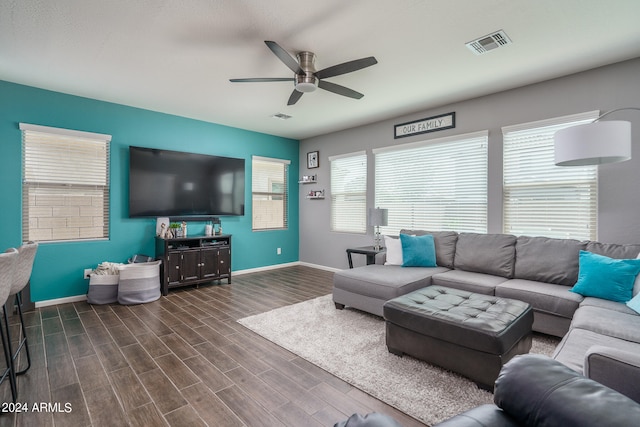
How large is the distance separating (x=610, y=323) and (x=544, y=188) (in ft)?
6.55

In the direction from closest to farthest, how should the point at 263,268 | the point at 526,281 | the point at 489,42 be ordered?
1. the point at 489,42
2. the point at 526,281
3. the point at 263,268

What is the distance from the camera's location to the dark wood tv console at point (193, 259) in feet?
14.3

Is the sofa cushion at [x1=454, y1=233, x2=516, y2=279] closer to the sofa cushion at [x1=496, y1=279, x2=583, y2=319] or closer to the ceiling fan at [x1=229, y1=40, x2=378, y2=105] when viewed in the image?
the sofa cushion at [x1=496, y1=279, x2=583, y2=319]

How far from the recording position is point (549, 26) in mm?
2480

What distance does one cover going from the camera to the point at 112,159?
4293 millimetres

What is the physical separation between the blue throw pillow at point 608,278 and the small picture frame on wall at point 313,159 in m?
4.50

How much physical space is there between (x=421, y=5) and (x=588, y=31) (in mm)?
1515

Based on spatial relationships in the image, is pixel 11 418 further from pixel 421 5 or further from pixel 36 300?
pixel 421 5

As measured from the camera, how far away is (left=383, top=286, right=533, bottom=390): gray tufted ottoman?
199 cm

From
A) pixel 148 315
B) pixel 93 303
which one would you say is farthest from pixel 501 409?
pixel 93 303

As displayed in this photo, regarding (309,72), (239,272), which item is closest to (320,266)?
(239,272)

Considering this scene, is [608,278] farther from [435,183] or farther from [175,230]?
[175,230]

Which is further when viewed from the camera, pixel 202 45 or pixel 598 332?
pixel 202 45

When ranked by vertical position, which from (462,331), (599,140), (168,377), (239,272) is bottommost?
(168,377)
